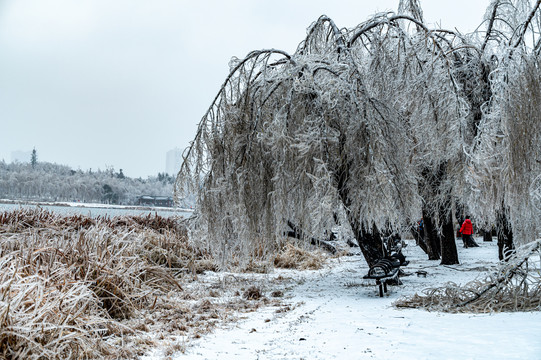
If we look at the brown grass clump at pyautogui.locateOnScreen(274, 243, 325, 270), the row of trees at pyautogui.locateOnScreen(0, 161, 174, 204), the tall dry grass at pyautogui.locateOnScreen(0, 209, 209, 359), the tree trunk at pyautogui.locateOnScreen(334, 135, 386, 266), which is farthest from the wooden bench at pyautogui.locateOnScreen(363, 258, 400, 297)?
the row of trees at pyautogui.locateOnScreen(0, 161, 174, 204)

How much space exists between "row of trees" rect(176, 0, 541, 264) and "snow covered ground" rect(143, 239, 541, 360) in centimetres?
119

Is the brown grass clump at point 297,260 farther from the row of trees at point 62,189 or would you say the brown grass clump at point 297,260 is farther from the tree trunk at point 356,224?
the row of trees at point 62,189

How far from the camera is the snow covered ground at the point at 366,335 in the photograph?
3.54 metres

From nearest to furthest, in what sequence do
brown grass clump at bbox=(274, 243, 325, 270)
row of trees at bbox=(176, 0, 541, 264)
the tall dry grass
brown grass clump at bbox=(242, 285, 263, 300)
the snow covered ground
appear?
the tall dry grass, the snow covered ground, row of trees at bbox=(176, 0, 541, 264), brown grass clump at bbox=(242, 285, 263, 300), brown grass clump at bbox=(274, 243, 325, 270)

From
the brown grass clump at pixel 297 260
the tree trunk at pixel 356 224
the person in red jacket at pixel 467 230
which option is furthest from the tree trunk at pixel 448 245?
the person in red jacket at pixel 467 230

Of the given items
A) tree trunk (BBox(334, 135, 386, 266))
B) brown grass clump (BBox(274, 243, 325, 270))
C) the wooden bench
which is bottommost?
brown grass clump (BBox(274, 243, 325, 270))

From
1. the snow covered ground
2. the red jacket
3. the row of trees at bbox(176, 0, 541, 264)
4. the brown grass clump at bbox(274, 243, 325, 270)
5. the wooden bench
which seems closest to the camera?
the snow covered ground

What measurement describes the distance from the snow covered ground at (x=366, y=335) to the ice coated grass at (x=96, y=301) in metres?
0.37

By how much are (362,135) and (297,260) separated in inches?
215

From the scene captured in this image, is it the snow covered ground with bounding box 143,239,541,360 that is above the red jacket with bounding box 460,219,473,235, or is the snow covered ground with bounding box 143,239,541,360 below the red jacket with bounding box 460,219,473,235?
below

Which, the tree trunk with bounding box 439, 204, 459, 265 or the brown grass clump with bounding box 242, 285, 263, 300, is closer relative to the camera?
the brown grass clump with bounding box 242, 285, 263, 300

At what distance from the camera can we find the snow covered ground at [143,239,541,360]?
11.6 ft

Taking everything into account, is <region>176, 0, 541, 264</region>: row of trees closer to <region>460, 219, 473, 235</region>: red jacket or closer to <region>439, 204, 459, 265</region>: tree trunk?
<region>439, 204, 459, 265</region>: tree trunk

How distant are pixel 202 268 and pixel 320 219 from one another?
4036 millimetres
